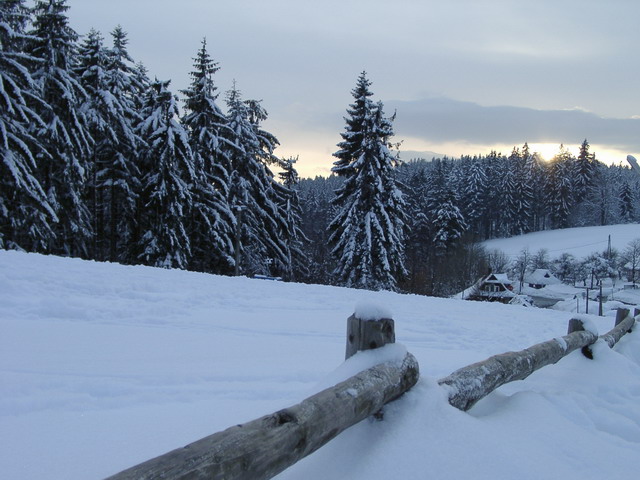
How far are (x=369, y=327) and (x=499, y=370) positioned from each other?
4.86ft

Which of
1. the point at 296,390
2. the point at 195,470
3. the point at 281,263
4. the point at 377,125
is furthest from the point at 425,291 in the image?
the point at 195,470

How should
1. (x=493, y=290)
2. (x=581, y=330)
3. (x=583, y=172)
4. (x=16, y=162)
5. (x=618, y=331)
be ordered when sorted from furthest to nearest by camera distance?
(x=583, y=172)
(x=493, y=290)
(x=16, y=162)
(x=618, y=331)
(x=581, y=330)

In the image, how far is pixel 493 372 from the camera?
138 inches

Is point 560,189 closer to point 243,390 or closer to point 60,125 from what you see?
point 60,125

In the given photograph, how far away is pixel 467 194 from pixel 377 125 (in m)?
56.0

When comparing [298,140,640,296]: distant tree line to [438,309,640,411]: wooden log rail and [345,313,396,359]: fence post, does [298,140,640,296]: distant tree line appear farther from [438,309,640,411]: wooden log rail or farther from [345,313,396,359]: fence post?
[345,313,396,359]: fence post

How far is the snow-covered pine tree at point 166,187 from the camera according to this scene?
25.1 metres

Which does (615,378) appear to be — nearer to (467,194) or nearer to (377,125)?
(377,125)

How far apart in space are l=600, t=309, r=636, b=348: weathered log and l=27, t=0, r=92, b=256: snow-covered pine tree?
949 inches

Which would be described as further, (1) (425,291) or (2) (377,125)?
(1) (425,291)

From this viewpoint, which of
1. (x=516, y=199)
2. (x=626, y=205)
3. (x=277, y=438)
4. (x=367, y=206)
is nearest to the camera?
(x=277, y=438)

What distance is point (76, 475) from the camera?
259 cm

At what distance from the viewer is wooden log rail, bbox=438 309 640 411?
3123 mm

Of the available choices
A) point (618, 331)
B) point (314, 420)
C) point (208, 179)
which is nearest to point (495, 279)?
point (208, 179)
